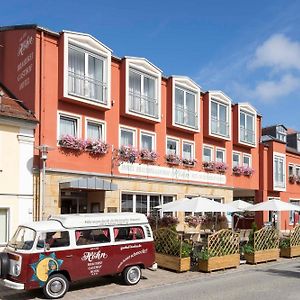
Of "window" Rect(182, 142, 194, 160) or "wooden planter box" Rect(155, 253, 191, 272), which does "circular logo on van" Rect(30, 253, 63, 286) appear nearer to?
"wooden planter box" Rect(155, 253, 191, 272)

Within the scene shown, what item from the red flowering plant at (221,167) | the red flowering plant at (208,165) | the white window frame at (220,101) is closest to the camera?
the red flowering plant at (208,165)

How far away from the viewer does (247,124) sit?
30.4 meters

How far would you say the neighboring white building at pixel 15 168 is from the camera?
16625 millimetres

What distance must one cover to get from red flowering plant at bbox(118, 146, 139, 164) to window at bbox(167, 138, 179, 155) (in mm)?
3083

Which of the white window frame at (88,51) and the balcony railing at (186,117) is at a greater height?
the white window frame at (88,51)

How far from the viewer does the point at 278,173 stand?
3369 cm

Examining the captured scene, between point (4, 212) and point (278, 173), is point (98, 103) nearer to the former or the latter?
point (4, 212)

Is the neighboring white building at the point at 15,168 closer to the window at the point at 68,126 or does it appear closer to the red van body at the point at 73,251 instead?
the window at the point at 68,126

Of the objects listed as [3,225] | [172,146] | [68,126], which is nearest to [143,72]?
[172,146]

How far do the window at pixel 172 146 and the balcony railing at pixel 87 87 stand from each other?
5633 mm

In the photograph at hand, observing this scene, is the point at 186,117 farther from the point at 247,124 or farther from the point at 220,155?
the point at 247,124

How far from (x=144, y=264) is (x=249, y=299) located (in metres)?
3.45

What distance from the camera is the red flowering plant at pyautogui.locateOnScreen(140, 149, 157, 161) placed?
22.7 metres

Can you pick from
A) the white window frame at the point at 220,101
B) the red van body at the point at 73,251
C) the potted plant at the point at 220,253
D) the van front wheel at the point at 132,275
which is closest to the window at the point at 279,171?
the white window frame at the point at 220,101
